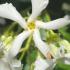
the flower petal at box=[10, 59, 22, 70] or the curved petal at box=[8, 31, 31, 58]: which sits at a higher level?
the curved petal at box=[8, 31, 31, 58]

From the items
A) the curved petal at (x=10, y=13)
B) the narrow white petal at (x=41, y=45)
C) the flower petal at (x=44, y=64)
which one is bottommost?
the flower petal at (x=44, y=64)

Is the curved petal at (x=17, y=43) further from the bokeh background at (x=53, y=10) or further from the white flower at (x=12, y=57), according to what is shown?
the bokeh background at (x=53, y=10)

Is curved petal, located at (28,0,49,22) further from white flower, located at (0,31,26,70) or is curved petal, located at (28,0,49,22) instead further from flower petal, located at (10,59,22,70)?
flower petal, located at (10,59,22,70)

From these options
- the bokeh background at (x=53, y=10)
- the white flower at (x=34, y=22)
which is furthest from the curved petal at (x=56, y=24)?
the bokeh background at (x=53, y=10)

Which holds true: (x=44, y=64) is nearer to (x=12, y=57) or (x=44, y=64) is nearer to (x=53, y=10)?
(x=12, y=57)

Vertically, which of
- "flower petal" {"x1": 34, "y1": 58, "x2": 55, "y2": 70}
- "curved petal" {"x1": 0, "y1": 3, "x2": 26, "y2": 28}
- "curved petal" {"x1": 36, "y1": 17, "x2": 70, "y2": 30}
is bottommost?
"flower petal" {"x1": 34, "y1": 58, "x2": 55, "y2": 70}

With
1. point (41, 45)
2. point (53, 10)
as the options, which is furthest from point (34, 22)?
point (53, 10)

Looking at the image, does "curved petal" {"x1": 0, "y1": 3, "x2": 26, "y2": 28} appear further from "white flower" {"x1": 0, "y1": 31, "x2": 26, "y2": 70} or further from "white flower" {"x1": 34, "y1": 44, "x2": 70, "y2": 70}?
"white flower" {"x1": 34, "y1": 44, "x2": 70, "y2": 70}

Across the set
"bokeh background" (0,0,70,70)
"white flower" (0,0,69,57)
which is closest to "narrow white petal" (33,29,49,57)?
"white flower" (0,0,69,57)

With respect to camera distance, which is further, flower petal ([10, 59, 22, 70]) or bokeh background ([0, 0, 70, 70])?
bokeh background ([0, 0, 70, 70])

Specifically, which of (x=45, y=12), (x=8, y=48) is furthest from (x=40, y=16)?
(x=8, y=48)
